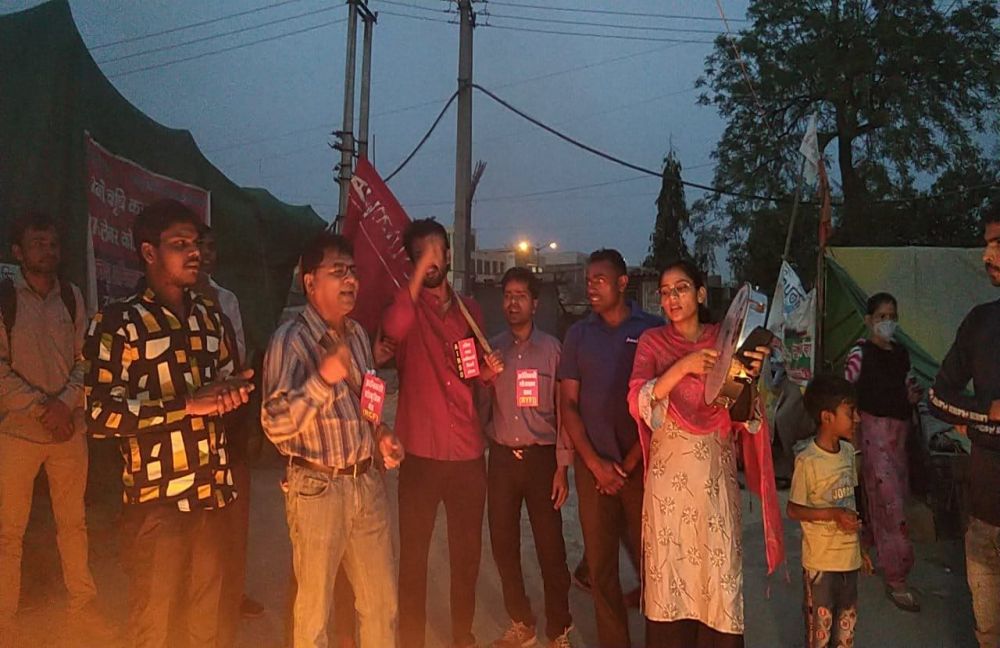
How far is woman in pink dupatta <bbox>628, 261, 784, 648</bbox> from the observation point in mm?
2908

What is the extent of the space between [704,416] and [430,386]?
1.23m

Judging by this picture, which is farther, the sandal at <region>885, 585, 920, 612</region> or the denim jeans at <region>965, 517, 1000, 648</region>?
the sandal at <region>885, 585, 920, 612</region>

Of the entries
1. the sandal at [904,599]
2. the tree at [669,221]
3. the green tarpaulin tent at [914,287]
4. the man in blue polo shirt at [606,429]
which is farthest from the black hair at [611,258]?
the tree at [669,221]

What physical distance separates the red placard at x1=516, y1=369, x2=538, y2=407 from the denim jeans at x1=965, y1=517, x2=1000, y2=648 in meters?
1.98

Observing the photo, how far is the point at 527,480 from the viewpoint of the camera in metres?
3.64

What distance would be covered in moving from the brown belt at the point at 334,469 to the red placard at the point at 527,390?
1136 mm

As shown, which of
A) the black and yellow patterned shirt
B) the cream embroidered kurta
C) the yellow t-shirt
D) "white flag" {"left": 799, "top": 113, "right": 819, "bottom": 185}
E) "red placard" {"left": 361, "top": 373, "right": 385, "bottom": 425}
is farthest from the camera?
"white flag" {"left": 799, "top": 113, "right": 819, "bottom": 185}

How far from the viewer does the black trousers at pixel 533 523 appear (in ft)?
11.9

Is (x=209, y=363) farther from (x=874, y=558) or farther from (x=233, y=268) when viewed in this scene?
(x=874, y=558)

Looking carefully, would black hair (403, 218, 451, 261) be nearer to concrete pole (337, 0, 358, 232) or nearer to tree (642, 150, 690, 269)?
concrete pole (337, 0, 358, 232)

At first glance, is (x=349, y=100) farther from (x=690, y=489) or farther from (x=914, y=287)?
(x=690, y=489)

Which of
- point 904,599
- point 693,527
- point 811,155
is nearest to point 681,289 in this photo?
point 693,527

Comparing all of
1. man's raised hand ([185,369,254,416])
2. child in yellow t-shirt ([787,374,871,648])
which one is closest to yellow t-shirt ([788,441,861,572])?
child in yellow t-shirt ([787,374,871,648])

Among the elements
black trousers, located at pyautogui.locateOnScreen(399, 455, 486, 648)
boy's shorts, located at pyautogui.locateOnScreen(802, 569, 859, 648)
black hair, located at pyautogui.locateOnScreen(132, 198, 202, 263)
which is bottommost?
boy's shorts, located at pyautogui.locateOnScreen(802, 569, 859, 648)
